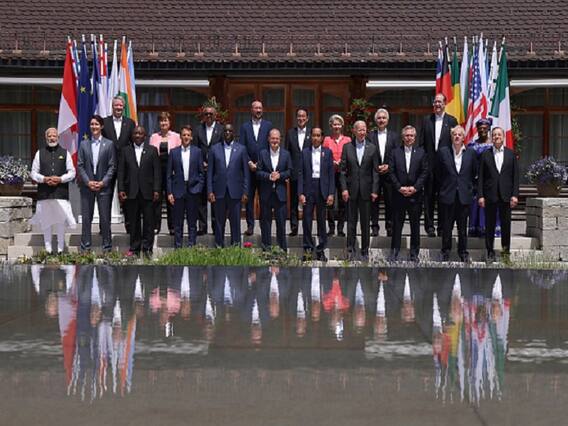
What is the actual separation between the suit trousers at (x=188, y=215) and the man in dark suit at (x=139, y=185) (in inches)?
12.7

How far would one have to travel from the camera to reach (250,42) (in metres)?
21.2

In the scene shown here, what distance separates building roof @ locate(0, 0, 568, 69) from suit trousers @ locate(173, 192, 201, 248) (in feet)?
24.9

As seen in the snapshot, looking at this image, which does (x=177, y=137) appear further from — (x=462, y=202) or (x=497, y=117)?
(x=497, y=117)

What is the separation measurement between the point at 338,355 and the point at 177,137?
8628mm

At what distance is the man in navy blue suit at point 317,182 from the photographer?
12.9 meters

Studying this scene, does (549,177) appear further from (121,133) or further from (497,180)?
(121,133)

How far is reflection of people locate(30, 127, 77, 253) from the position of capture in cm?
1305

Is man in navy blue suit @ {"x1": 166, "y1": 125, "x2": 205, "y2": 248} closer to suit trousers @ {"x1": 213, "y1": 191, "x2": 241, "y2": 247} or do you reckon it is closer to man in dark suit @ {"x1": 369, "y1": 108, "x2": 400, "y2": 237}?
suit trousers @ {"x1": 213, "y1": 191, "x2": 241, "y2": 247}

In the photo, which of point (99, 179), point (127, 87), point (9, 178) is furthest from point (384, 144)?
point (9, 178)

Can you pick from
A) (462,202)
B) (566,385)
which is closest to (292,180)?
(462,202)

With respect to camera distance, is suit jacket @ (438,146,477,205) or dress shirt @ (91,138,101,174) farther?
dress shirt @ (91,138,101,174)

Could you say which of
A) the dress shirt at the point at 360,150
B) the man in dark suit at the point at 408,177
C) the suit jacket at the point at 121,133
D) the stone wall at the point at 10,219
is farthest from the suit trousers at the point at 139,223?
the man in dark suit at the point at 408,177


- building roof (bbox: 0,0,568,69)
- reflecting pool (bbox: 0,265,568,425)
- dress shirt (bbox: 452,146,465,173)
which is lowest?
reflecting pool (bbox: 0,265,568,425)

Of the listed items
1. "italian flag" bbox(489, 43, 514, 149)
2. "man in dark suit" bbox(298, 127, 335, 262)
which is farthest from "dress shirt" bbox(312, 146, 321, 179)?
"italian flag" bbox(489, 43, 514, 149)
